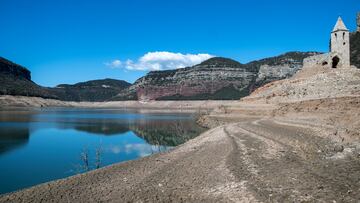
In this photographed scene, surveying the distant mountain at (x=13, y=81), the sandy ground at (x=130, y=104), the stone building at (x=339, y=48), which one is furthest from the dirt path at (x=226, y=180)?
the distant mountain at (x=13, y=81)

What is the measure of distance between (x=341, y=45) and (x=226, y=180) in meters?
33.2

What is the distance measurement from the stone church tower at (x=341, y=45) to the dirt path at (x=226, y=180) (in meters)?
26.1

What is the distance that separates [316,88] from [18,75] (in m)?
165

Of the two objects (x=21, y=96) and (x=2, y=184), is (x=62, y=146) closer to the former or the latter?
(x=2, y=184)

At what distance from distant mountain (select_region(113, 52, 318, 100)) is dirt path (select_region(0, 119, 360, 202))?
121196mm

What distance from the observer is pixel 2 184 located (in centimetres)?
1653

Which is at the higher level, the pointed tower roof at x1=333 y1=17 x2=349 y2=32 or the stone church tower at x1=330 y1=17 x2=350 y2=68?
the pointed tower roof at x1=333 y1=17 x2=349 y2=32

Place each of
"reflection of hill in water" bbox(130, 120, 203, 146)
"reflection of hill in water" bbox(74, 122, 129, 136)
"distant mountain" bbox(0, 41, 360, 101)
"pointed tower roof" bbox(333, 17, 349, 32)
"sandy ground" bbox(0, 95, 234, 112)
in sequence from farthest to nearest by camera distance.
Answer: "distant mountain" bbox(0, 41, 360, 101), "sandy ground" bbox(0, 95, 234, 112), "reflection of hill in water" bbox(74, 122, 129, 136), "pointed tower roof" bbox(333, 17, 349, 32), "reflection of hill in water" bbox(130, 120, 203, 146)

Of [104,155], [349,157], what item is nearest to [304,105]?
[104,155]

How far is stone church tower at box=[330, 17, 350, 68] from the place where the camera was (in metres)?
38.3

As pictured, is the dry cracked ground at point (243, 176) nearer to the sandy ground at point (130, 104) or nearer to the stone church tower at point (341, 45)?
the stone church tower at point (341, 45)

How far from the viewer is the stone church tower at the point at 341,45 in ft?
126

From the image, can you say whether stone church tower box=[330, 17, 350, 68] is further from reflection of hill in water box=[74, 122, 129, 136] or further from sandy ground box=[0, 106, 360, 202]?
reflection of hill in water box=[74, 122, 129, 136]

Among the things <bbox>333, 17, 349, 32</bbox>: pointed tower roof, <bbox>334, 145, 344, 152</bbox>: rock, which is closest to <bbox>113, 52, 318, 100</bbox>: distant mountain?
<bbox>333, 17, 349, 32</bbox>: pointed tower roof
